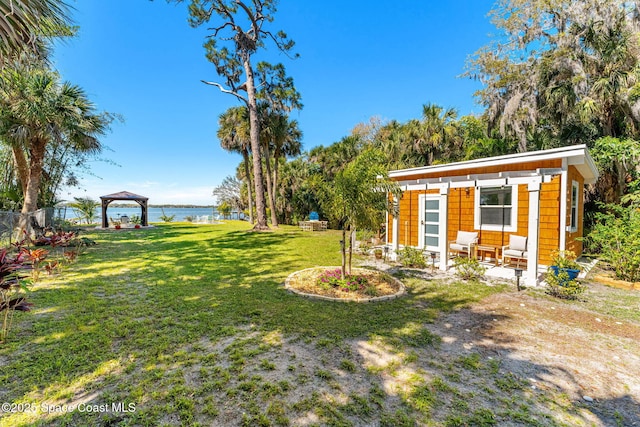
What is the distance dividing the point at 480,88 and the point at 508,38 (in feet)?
8.47

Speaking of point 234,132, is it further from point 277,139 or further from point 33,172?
point 33,172

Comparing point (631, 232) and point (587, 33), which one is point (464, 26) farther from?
point (631, 232)

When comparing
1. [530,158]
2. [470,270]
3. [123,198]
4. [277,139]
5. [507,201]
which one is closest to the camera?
[470,270]

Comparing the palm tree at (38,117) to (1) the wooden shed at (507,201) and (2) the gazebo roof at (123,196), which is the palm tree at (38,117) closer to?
(2) the gazebo roof at (123,196)

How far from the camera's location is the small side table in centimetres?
778

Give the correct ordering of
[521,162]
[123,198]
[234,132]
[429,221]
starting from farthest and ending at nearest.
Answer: [234,132] → [123,198] → [429,221] → [521,162]

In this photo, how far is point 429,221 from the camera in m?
9.12

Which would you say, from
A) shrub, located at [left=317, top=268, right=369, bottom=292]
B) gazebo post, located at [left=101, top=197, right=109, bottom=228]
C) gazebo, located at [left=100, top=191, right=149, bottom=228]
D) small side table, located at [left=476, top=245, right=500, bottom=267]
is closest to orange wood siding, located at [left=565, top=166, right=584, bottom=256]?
small side table, located at [left=476, top=245, right=500, bottom=267]

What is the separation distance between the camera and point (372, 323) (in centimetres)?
393

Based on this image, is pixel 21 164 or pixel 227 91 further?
pixel 227 91

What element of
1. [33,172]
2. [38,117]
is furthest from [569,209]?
[33,172]

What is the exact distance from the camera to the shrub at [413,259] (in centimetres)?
749

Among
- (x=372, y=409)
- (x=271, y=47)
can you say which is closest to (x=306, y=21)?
(x=271, y=47)

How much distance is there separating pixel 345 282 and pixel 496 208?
5.76m
